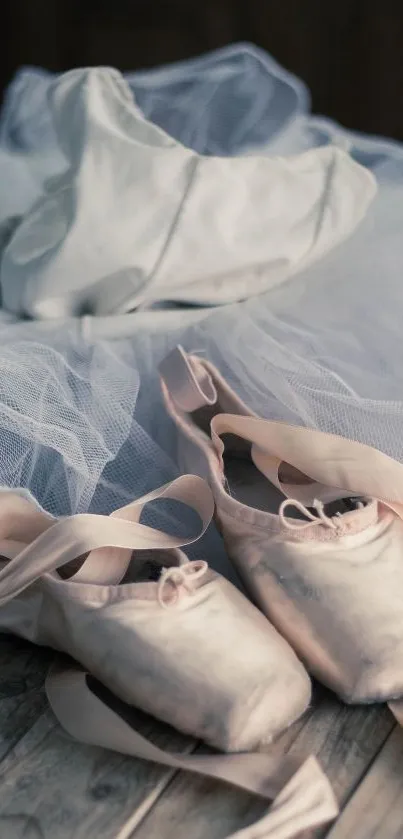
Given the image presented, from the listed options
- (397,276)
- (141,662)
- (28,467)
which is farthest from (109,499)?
(397,276)

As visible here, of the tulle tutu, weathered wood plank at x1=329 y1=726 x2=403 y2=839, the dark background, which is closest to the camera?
weathered wood plank at x1=329 y1=726 x2=403 y2=839

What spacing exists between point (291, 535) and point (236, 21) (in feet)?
4.79

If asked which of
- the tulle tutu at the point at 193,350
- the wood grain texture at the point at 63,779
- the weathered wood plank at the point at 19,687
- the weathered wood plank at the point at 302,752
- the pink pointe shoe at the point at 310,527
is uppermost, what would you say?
the tulle tutu at the point at 193,350

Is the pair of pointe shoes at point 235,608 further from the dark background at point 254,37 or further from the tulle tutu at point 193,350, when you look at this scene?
the dark background at point 254,37

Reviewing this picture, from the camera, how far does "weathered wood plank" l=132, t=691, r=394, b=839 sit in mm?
574

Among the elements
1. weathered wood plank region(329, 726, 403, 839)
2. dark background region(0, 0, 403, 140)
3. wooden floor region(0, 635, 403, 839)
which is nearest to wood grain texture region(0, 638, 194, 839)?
wooden floor region(0, 635, 403, 839)

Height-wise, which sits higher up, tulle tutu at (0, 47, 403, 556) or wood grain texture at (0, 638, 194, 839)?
tulle tutu at (0, 47, 403, 556)

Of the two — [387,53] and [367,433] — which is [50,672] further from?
[387,53]

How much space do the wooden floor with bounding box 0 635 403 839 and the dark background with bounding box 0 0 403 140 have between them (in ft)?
4.87

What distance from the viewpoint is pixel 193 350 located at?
0.87 metres

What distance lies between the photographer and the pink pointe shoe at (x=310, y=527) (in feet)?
2.11

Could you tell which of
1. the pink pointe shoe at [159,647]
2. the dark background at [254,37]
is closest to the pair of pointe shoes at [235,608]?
the pink pointe shoe at [159,647]

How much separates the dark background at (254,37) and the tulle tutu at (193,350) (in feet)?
3.16

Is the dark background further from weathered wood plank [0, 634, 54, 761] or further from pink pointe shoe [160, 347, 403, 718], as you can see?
weathered wood plank [0, 634, 54, 761]
